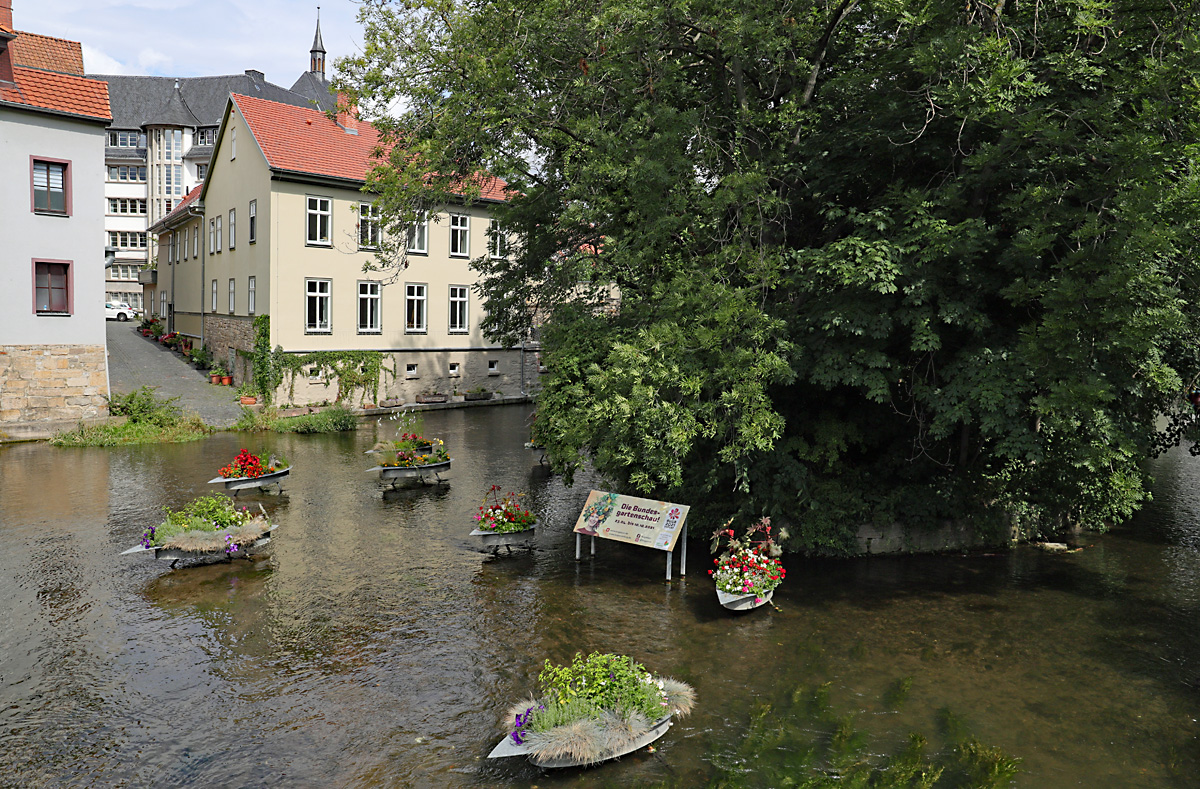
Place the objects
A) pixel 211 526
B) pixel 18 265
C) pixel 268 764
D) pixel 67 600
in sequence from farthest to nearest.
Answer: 1. pixel 18 265
2. pixel 211 526
3. pixel 67 600
4. pixel 268 764

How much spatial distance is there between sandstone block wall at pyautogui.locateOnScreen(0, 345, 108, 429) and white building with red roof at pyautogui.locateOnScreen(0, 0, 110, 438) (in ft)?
0.08

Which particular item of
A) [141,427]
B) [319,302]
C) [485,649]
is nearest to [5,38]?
[319,302]

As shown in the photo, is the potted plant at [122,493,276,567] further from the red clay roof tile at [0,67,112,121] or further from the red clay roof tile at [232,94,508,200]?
the red clay roof tile at [232,94,508,200]

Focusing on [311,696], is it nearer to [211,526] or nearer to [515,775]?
[515,775]

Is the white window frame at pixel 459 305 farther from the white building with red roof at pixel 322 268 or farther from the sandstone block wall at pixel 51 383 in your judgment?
the sandstone block wall at pixel 51 383

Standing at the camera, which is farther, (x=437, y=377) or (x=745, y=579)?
(x=437, y=377)

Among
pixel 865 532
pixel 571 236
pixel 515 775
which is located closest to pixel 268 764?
pixel 515 775

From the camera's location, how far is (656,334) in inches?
464

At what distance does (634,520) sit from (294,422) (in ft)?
56.9

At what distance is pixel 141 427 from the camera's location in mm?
23734

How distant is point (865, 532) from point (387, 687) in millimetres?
9493

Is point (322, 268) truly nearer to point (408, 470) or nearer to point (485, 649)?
point (408, 470)

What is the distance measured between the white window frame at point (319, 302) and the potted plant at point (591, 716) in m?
24.1

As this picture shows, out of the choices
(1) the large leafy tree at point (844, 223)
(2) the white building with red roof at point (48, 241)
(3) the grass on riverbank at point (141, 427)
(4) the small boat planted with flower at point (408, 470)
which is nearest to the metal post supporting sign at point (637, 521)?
(1) the large leafy tree at point (844, 223)
